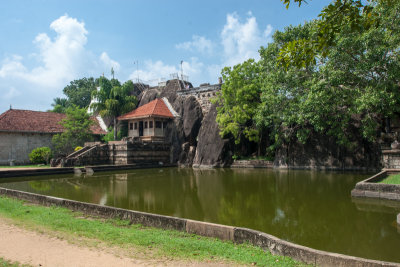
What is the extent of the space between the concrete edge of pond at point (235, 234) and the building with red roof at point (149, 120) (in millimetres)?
23438

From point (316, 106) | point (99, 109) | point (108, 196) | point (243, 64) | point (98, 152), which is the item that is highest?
point (243, 64)

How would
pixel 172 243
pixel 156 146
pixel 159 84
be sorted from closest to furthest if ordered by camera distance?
pixel 172 243 < pixel 156 146 < pixel 159 84

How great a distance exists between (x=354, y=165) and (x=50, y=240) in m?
21.9

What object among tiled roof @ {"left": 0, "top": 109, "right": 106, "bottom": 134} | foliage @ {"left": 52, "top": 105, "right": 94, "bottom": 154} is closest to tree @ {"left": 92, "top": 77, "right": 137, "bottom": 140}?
foliage @ {"left": 52, "top": 105, "right": 94, "bottom": 154}

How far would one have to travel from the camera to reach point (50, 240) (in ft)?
18.3

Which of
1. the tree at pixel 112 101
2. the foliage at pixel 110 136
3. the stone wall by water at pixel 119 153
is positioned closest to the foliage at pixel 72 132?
the stone wall by water at pixel 119 153

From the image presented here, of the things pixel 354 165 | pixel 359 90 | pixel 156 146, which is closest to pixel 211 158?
pixel 156 146

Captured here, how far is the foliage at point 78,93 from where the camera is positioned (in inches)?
A: 2104

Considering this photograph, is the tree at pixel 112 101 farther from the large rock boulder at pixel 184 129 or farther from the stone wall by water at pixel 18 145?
the stone wall by water at pixel 18 145

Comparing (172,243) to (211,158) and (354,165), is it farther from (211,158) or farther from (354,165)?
(211,158)

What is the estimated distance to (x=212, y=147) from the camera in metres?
29.0

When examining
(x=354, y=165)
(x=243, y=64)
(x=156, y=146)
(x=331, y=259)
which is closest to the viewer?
(x=331, y=259)

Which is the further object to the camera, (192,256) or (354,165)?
(354,165)

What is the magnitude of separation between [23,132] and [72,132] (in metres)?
4.40
